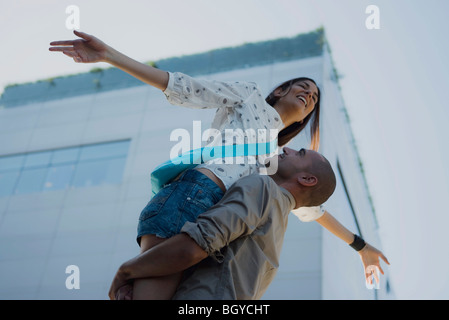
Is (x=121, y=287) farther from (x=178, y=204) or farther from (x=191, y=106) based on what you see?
(x=191, y=106)

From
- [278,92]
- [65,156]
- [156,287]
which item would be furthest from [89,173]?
[156,287]

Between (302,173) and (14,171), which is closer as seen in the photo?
(302,173)

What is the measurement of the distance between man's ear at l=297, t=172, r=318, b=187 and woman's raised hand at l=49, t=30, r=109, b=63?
99 centimetres

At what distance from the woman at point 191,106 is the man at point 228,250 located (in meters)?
0.08

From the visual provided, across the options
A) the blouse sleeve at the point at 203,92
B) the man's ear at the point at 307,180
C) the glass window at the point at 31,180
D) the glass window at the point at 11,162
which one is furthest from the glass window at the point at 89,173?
the man's ear at the point at 307,180

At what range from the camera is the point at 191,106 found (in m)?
2.24

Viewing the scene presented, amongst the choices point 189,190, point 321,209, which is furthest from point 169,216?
point 321,209

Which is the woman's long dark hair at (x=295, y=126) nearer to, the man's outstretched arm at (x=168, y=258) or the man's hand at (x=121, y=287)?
the man's outstretched arm at (x=168, y=258)

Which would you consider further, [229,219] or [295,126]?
[295,126]

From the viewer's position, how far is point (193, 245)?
1.74m

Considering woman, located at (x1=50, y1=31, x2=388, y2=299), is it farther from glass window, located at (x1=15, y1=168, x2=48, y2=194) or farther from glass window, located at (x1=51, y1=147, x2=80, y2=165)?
glass window, located at (x1=15, y1=168, x2=48, y2=194)

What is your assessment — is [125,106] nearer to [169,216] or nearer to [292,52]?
[292,52]

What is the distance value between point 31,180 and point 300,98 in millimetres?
11334
